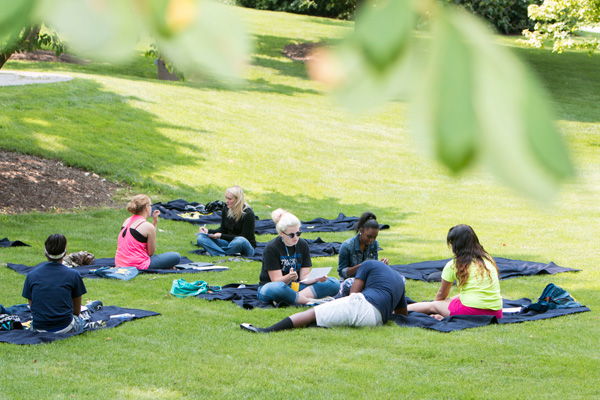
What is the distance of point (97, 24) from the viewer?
41cm

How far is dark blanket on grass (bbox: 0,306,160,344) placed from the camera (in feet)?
17.9

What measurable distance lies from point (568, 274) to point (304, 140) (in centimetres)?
1109

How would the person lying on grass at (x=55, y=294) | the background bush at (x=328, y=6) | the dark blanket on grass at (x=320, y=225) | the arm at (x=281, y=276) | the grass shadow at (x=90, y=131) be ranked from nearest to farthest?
the background bush at (x=328, y=6) → the person lying on grass at (x=55, y=294) → the arm at (x=281, y=276) → the dark blanket on grass at (x=320, y=225) → the grass shadow at (x=90, y=131)

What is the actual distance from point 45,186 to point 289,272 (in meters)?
7.36

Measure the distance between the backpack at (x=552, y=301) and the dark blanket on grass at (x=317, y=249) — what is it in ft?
12.6

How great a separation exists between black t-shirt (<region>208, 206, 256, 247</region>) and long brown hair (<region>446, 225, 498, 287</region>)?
4.02 m

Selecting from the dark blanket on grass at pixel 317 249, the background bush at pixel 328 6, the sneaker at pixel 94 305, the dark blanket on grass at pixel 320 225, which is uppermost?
the background bush at pixel 328 6

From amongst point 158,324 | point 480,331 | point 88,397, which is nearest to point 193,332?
point 158,324

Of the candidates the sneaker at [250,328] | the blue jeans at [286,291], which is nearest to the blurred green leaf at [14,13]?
the sneaker at [250,328]

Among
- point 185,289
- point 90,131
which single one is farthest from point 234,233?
point 90,131

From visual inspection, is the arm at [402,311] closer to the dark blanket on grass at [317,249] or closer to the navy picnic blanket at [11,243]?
the dark blanket on grass at [317,249]

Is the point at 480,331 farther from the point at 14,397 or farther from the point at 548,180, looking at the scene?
the point at 548,180

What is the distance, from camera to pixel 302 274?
731 cm

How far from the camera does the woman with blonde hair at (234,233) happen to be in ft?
31.5
